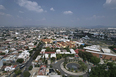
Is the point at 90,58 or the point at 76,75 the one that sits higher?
the point at 90,58

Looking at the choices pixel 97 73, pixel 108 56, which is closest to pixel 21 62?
pixel 97 73

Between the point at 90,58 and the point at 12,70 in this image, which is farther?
the point at 90,58

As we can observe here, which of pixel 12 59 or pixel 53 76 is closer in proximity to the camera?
pixel 53 76

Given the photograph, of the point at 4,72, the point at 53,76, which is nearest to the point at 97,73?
the point at 53,76

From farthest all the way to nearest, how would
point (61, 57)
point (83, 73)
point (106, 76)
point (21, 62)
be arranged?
point (61, 57), point (21, 62), point (83, 73), point (106, 76)

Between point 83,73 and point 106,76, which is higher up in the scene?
point 106,76

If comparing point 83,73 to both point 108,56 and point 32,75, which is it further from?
point 108,56

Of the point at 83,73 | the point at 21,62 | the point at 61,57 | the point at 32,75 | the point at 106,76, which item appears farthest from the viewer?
the point at 61,57

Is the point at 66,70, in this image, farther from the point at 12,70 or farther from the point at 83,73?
the point at 12,70

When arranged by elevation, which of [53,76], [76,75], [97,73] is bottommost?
[76,75]
